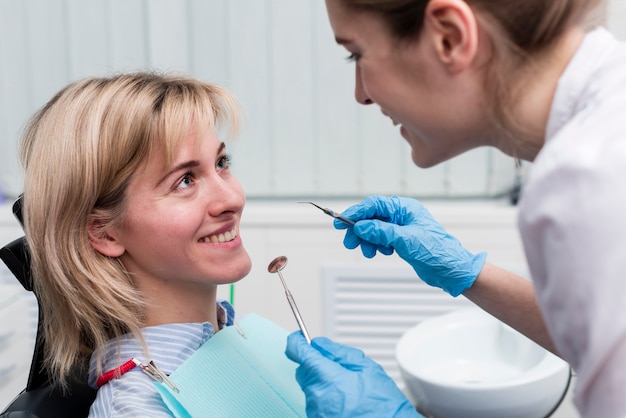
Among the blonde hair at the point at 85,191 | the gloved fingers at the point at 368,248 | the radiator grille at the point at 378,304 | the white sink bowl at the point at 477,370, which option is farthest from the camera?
the radiator grille at the point at 378,304

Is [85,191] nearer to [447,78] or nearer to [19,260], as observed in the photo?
[19,260]

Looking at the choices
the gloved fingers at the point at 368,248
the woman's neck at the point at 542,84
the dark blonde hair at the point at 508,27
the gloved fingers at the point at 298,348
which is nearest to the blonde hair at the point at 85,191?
the gloved fingers at the point at 298,348

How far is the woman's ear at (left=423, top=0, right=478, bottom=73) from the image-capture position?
0.80 m

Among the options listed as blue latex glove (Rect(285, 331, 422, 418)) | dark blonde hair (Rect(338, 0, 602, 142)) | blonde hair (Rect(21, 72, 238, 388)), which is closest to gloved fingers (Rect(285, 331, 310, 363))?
blue latex glove (Rect(285, 331, 422, 418))

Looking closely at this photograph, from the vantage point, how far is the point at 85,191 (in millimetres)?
1240

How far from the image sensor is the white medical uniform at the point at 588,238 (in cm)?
67

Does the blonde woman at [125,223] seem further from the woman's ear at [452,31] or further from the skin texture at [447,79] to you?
the woman's ear at [452,31]

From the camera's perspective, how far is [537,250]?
0.75 meters

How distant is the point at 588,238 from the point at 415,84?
1.03 feet

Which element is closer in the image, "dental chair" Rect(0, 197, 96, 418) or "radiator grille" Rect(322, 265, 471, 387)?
"dental chair" Rect(0, 197, 96, 418)

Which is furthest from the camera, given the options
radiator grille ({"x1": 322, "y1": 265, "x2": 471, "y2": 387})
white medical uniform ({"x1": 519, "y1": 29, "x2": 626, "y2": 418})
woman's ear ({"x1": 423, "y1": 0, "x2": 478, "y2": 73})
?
radiator grille ({"x1": 322, "y1": 265, "x2": 471, "y2": 387})

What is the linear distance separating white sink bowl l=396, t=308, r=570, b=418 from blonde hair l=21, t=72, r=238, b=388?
2.20 ft

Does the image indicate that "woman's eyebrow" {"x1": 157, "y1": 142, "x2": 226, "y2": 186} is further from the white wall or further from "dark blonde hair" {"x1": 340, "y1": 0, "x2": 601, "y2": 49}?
the white wall

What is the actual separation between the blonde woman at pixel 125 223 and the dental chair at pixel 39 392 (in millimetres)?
19
